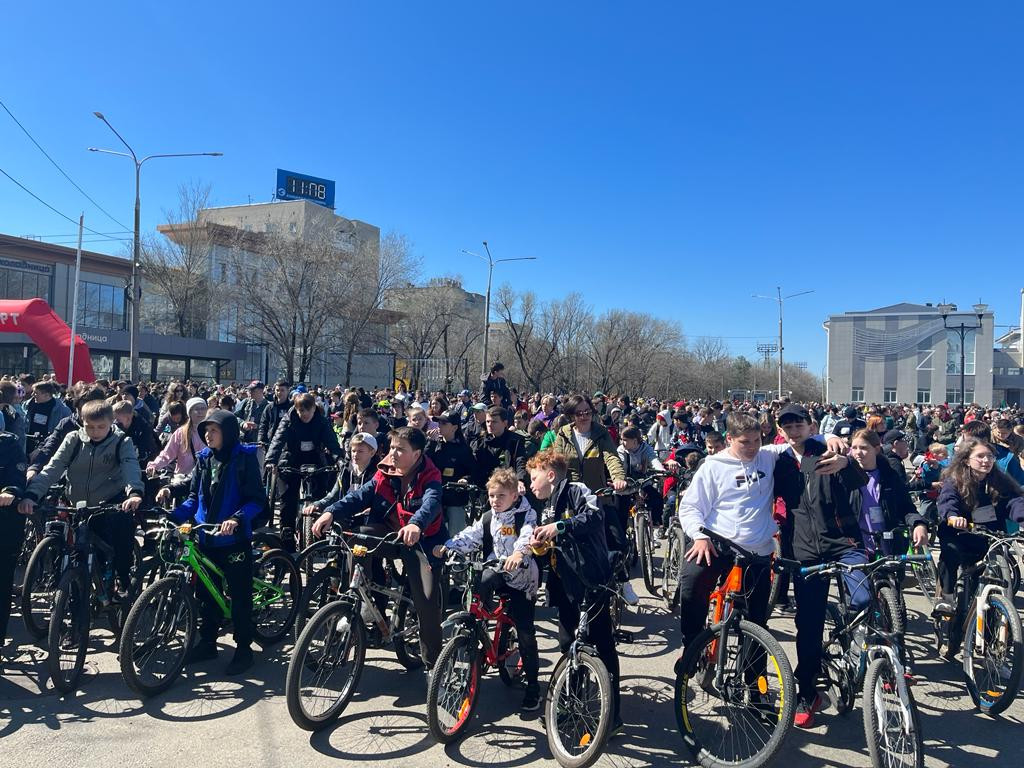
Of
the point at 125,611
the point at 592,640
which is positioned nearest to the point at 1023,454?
the point at 592,640

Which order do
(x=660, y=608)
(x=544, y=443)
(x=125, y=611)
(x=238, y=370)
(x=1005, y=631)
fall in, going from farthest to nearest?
(x=238, y=370) → (x=544, y=443) → (x=660, y=608) → (x=125, y=611) → (x=1005, y=631)

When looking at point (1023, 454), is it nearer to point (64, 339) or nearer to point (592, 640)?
point (592, 640)

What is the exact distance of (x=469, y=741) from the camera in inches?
162

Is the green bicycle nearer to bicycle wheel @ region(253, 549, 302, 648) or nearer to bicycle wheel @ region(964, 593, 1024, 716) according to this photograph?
bicycle wheel @ region(253, 549, 302, 648)

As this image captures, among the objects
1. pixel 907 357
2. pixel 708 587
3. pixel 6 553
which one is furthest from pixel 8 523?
pixel 907 357

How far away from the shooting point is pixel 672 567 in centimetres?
736

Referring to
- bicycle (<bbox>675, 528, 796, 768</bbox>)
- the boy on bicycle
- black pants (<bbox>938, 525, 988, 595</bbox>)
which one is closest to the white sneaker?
the boy on bicycle

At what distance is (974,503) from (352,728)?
4936mm

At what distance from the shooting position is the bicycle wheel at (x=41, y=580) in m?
5.19

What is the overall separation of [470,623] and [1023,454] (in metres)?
7.30

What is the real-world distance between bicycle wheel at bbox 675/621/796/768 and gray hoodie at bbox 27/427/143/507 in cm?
434

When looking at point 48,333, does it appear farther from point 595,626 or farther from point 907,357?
point 907,357

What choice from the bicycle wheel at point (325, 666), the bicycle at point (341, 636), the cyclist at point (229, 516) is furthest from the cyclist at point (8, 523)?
the bicycle wheel at point (325, 666)

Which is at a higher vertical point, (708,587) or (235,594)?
(708,587)
